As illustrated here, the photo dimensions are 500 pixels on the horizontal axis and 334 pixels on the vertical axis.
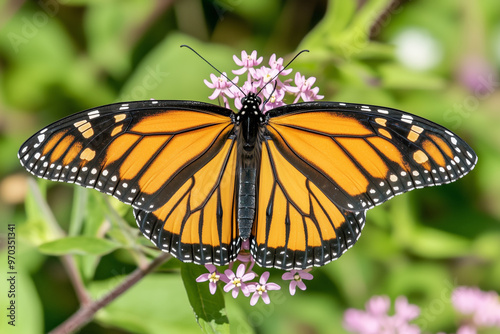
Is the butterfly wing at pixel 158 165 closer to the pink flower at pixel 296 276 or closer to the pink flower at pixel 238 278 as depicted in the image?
the pink flower at pixel 238 278

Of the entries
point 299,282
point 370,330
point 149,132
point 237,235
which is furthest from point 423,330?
point 149,132

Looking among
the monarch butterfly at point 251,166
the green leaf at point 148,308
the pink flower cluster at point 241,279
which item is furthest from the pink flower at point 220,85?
the green leaf at point 148,308

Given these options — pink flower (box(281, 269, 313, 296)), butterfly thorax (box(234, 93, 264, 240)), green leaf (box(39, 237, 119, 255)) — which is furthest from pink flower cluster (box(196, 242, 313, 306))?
green leaf (box(39, 237, 119, 255))

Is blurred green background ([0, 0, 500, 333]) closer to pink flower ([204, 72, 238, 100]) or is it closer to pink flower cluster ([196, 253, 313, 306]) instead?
pink flower ([204, 72, 238, 100])

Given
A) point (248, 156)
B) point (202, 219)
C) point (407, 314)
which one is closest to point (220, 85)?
point (248, 156)

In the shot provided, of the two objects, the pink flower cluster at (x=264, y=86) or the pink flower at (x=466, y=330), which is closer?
the pink flower cluster at (x=264, y=86)

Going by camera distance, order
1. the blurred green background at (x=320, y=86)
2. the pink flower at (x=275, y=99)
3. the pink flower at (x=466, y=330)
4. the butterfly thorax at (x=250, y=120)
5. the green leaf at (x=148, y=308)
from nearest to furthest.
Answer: the butterfly thorax at (x=250, y=120)
the pink flower at (x=275, y=99)
the green leaf at (x=148, y=308)
the pink flower at (x=466, y=330)
the blurred green background at (x=320, y=86)
